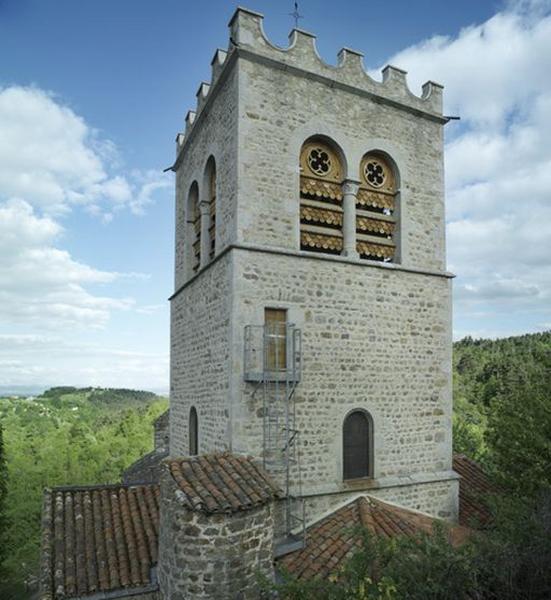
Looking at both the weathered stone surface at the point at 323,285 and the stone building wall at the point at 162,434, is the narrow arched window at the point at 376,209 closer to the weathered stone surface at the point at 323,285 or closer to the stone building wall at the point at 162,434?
the weathered stone surface at the point at 323,285

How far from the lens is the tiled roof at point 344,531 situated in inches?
275

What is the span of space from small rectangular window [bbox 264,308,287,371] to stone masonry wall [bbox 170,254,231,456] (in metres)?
0.73

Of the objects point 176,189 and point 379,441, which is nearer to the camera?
point 379,441

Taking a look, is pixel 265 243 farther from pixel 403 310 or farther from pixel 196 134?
pixel 196 134

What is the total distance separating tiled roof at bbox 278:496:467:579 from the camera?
6984mm

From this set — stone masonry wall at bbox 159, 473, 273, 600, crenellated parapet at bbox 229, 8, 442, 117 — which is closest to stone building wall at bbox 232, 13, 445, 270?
crenellated parapet at bbox 229, 8, 442, 117

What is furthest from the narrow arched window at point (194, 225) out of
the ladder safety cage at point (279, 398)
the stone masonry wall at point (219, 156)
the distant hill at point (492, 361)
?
the distant hill at point (492, 361)

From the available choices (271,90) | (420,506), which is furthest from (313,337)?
(271,90)

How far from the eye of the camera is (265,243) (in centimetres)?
866

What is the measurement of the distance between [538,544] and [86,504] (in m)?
7.22

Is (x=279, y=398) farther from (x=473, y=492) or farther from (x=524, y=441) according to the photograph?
(x=473, y=492)

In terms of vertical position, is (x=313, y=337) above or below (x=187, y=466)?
above

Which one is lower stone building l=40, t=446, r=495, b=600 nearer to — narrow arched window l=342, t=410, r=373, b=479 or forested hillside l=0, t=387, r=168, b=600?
narrow arched window l=342, t=410, r=373, b=479

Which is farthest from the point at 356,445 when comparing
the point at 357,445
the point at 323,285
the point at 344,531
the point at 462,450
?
the point at 462,450
